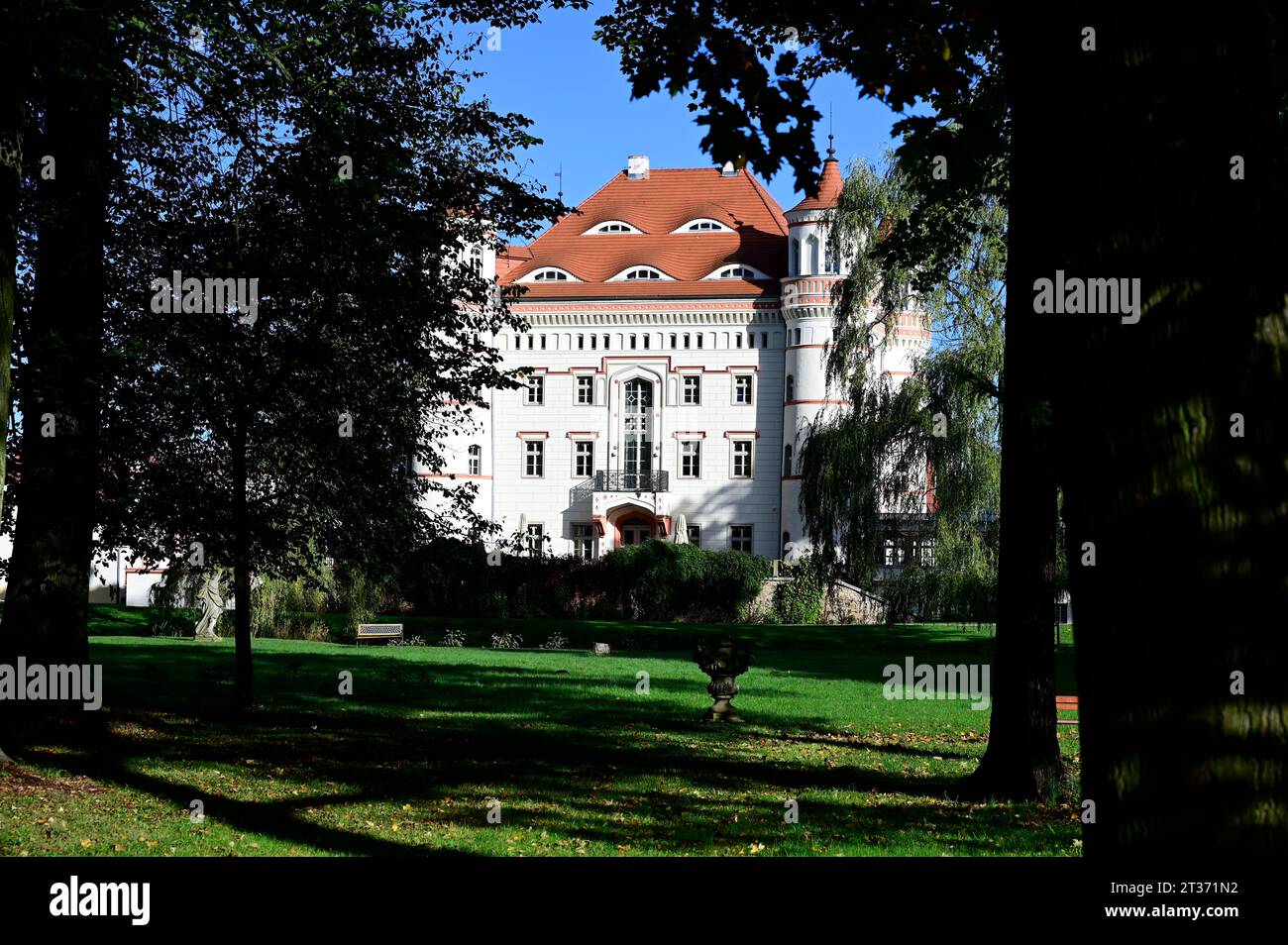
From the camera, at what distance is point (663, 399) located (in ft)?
179

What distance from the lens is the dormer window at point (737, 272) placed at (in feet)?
181

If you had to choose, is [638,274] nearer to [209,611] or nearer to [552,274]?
[552,274]

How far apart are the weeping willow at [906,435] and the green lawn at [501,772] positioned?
30.0ft

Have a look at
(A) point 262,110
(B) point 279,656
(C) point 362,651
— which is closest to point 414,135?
(A) point 262,110

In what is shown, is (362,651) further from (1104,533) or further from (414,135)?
(1104,533)

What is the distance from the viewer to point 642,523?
178ft

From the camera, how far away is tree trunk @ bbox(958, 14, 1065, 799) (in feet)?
31.3

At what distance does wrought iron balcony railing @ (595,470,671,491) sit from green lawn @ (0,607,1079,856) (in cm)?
3345

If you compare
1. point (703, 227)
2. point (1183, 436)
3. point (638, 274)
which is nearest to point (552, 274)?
point (638, 274)

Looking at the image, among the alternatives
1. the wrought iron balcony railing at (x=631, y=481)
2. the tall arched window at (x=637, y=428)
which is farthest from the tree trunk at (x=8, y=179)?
the tall arched window at (x=637, y=428)

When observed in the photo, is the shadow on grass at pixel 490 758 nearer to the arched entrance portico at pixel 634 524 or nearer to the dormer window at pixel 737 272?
the arched entrance portico at pixel 634 524

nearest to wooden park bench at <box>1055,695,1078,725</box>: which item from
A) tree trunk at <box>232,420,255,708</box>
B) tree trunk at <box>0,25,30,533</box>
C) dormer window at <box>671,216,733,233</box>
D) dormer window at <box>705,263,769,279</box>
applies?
tree trunk at <box>232,420,255,708</box>

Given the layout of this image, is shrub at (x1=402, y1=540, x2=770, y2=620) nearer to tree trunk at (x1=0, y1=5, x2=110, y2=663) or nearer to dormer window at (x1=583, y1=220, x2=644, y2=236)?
dormer window at (x1=583, y1=220, x2=644, y2=236)
